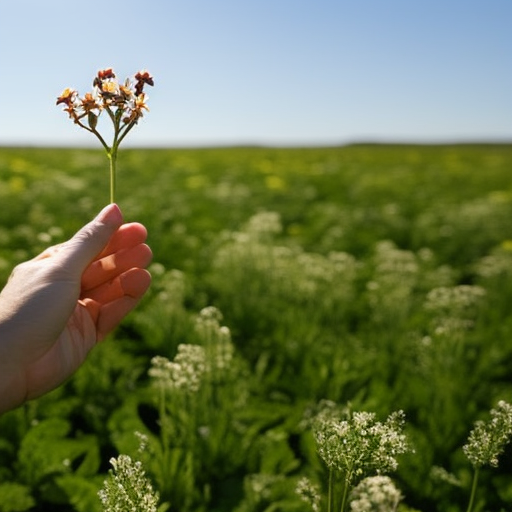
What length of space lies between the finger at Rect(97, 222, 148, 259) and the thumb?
24 centimetres

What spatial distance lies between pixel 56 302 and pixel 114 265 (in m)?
0.45

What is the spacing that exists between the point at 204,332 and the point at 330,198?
9201 millimetres

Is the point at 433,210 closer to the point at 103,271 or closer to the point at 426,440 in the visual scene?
the point at 426,440

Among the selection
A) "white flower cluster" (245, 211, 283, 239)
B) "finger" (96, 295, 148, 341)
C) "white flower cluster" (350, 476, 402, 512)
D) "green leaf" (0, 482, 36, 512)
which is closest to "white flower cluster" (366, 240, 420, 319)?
"white flower cluster" (245, 211, 283, 239)

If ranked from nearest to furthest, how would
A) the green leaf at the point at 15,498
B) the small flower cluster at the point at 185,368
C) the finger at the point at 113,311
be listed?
the finger at the point at 113,311 → the green leaf at the point at 15,498 → the small flower cluster at the point at 185,368

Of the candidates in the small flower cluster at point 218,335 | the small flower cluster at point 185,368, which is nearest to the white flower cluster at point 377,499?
the small flower cluster at point 185,368

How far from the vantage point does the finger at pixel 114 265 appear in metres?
2.17

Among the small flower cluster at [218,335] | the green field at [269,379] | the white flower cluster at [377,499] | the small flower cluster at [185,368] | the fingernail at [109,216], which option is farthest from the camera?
the small flower cluster at [218,335]

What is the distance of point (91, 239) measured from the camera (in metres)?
1.84

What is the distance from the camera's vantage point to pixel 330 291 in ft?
15.5

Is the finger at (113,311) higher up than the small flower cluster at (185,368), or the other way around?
the finger at (113,311)

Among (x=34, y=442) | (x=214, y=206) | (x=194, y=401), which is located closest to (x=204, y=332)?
(x=194, y=401)

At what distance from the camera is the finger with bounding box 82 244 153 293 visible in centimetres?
217

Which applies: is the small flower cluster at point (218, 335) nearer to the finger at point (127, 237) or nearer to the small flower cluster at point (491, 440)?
the finger at point (127, 237)
